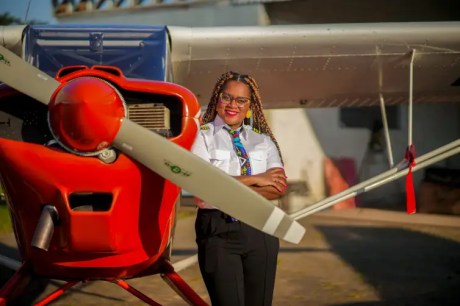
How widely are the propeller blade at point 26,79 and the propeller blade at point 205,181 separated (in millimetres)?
389

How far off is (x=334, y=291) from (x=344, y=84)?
181 centimetres

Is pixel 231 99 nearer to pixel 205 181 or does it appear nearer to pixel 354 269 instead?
pixel 205 181

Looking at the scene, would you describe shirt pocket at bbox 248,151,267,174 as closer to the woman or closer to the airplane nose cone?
the woman

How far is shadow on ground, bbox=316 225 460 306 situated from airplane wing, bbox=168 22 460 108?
1762 mm

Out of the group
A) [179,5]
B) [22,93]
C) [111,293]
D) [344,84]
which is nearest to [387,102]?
[344,84]

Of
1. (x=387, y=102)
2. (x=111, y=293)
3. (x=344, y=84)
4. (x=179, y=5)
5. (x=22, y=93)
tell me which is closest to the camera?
(x=22, y=93)

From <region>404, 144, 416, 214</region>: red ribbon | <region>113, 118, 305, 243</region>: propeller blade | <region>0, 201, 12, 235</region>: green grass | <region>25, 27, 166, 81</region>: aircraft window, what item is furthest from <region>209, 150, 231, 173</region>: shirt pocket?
<region>0, 201, 12, 235</region>: green grass

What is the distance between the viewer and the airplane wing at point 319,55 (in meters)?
4.21

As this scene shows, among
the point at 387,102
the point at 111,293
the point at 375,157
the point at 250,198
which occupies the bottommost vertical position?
the point at 375,157

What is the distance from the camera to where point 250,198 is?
2.02 meters

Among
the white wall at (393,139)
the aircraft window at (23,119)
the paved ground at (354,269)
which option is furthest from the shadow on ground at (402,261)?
the white wall at (393,139)

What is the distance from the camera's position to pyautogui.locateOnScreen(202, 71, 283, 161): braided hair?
7.85 ft

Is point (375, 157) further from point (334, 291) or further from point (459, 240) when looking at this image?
point (334, 291)

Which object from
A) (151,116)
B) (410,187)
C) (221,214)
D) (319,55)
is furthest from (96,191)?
(319,55)
